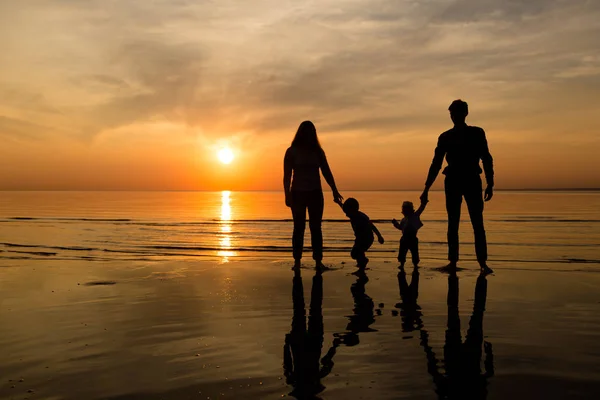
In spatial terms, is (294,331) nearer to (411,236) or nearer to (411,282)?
(411,282)

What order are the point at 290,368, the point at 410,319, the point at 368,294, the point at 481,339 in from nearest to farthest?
1. the point at 290,368
2. the point at 481,339
3. the point at 410,319
4. the point at 368,294

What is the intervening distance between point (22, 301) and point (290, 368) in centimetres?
429

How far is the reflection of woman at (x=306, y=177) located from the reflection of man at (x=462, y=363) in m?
4.59

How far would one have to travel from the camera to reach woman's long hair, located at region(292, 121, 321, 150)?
31.9 ft

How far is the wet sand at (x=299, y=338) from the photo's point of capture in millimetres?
3426

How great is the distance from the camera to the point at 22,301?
6.50m

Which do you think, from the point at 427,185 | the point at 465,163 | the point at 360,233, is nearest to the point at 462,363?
the point at 465,163

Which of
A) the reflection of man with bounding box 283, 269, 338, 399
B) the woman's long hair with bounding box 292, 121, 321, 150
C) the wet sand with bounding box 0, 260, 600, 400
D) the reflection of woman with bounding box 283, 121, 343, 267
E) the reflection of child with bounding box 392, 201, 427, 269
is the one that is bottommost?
the reflection of man with bounding box 283, 269, 338, 399

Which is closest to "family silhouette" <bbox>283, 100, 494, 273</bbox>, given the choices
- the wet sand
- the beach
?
the beach

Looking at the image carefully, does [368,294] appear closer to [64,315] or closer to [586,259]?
[64,315]

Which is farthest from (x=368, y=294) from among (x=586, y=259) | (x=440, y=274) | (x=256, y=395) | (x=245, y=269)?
(x=586, y=259)

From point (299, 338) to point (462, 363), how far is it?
144cm

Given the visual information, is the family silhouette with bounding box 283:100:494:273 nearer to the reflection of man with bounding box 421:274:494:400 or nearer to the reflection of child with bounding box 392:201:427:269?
the reflection of child with bounding box 392:201:427:269

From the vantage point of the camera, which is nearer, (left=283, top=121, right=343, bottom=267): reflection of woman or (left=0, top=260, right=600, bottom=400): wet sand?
(left=0, top=260, right=600, bottom=400): wet sand
